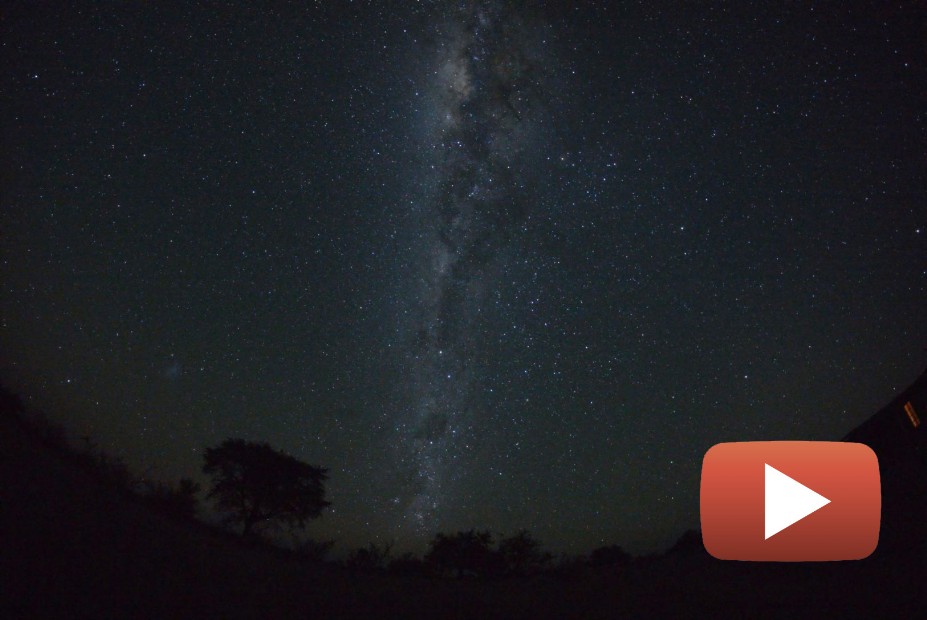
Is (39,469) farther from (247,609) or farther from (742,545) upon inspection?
(742,545)

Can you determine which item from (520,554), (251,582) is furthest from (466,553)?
(251,582)

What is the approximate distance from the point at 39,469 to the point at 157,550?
6.33 feet

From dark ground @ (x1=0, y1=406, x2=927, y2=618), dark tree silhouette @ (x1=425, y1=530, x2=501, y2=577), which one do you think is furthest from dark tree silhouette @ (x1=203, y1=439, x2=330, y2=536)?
dark ground @ (x1=0, y1=406, x2=927, y2=618)

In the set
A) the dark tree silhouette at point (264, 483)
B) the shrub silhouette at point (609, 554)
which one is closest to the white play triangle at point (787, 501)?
the shrub silhouette at point (609, 554)

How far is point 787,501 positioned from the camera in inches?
Result: 174

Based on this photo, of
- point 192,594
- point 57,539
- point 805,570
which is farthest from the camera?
point 805,570

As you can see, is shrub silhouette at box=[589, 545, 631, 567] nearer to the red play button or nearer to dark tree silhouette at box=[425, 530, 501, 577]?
dark tree silhouette at box=[425, 530, 501, 577]

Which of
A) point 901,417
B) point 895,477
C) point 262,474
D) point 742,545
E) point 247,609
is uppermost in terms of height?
point 901,417

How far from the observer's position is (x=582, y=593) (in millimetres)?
8422

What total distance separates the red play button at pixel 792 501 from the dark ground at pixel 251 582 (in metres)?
2.34

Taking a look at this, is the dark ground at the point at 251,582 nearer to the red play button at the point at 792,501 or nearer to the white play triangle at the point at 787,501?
the red play button at the point at 792,501

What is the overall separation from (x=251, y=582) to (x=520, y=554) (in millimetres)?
13411

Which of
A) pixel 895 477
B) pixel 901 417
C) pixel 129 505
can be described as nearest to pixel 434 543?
pixel 129 505

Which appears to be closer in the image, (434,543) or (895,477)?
(895,477)
